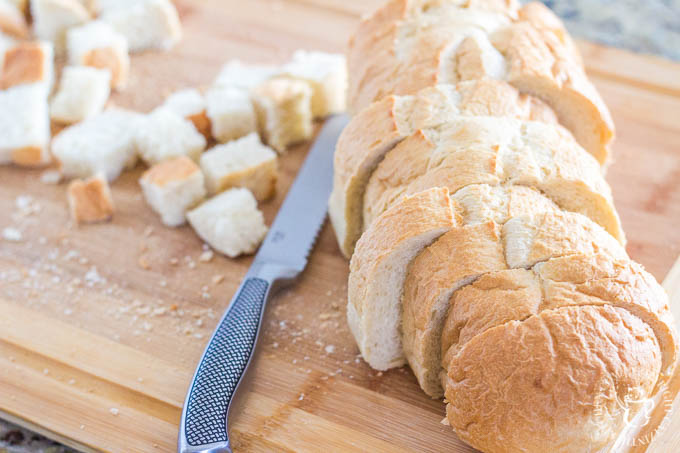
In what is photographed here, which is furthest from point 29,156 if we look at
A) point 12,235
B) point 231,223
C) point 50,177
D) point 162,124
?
point 231,223

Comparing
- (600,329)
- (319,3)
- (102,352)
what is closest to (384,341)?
(600,329)

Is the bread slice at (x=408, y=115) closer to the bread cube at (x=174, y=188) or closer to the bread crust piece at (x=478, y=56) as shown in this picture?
the bread crust piece at (x=478, y=56)

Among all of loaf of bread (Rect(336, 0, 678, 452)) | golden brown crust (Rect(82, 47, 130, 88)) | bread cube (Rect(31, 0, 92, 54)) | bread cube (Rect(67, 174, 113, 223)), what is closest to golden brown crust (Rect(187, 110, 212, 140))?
bread cube (Rect(67, 174, 113, 223))

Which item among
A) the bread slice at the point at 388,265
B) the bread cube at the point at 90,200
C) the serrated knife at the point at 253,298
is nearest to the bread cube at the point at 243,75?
the serrated knife at the point at 253,298

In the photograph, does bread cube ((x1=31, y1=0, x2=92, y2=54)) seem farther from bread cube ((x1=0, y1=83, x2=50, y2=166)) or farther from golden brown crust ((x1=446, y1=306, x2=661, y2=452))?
golden brown crust ((x1=446, y1=306, x2=661, y2=452))

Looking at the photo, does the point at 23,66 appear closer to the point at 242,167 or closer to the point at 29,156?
the point at 29,156

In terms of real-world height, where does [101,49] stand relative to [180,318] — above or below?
above

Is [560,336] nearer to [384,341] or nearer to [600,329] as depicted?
[600,329]
